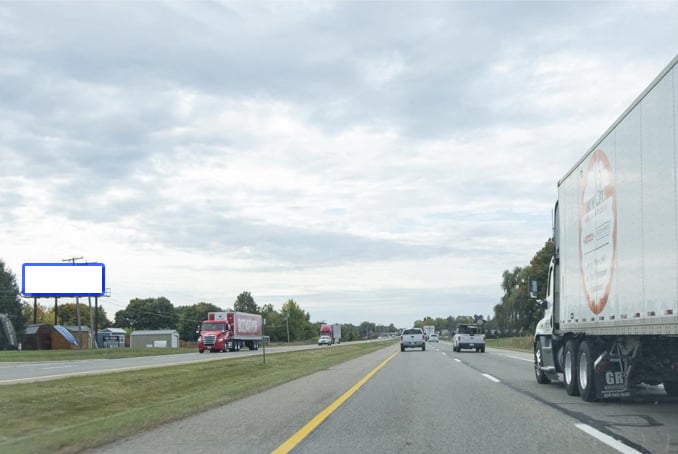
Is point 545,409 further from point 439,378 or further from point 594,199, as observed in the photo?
point 439,378

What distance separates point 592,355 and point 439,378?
7.74 metres

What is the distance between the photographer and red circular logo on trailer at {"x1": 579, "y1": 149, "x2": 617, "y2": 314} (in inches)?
472

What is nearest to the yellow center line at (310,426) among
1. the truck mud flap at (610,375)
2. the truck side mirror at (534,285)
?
the truck mud flap at (610,375)

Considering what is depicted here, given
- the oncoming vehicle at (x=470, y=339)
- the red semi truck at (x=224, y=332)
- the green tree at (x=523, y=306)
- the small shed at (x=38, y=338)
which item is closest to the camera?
the oncoming vehicle at (x=470, y=339)

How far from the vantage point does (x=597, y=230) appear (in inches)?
505

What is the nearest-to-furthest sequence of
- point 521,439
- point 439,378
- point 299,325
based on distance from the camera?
point 521,439
point 439,378
point 299,325

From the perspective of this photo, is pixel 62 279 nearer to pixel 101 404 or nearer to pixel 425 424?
pixel 101 404

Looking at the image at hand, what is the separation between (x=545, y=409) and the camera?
40.0ft

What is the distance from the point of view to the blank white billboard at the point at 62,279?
73062mm

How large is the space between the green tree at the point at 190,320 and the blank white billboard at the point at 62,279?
101 meters

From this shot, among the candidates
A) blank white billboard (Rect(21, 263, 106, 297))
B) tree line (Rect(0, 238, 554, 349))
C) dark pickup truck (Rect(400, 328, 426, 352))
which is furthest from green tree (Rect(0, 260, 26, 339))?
dark pickup truck (Rect(400, 328, 426, 352))

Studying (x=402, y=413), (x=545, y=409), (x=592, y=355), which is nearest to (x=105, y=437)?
(x=402, y=413)

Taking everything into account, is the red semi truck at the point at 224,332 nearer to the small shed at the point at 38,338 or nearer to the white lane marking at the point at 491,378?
the small shed at the point at 38,338

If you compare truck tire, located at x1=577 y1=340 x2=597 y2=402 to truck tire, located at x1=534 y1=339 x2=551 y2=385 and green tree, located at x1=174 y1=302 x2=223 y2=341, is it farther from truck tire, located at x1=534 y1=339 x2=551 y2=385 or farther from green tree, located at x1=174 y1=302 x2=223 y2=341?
green tree, located at x1=174 y1=302 x2=223 y2=341
